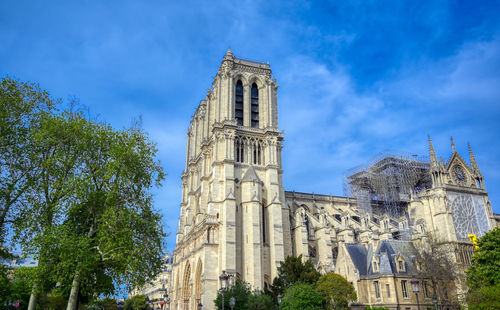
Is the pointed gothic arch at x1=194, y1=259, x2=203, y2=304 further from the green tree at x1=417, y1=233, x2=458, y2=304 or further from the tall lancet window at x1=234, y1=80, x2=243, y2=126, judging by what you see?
the green tree at x1=417, y1=233, x2=458, y2=304

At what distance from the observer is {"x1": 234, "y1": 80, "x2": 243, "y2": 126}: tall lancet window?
48.3m

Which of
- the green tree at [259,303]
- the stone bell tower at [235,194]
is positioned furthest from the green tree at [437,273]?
the stone bell tower at [235,194]

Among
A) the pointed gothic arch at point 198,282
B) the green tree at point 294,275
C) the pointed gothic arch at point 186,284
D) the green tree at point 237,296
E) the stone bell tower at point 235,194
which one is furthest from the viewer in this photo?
the pointed gothic arch at point 186,284

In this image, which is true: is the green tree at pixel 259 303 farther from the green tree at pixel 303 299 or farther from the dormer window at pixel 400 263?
the dormer window at pixel 400 263

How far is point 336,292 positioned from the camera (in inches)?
1190

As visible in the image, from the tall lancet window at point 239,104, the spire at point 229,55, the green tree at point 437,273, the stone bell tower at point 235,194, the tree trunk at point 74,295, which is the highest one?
the spire at point 229,55

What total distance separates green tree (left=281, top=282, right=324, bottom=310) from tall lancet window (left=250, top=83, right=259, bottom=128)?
2348cm

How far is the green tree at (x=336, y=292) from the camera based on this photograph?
99.1 feet

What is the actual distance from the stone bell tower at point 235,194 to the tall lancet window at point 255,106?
0.04 m

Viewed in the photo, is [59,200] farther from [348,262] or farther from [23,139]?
[348,262]

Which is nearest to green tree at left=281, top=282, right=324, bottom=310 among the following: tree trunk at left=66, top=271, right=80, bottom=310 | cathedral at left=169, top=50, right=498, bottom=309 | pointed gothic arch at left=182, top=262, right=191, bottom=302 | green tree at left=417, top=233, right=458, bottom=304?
cathedral at left=169, top=50, right=498, bottom=309

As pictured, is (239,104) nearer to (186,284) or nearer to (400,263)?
(186,284)

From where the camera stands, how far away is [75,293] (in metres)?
20.4

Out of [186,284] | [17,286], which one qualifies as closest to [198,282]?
[186,284]
